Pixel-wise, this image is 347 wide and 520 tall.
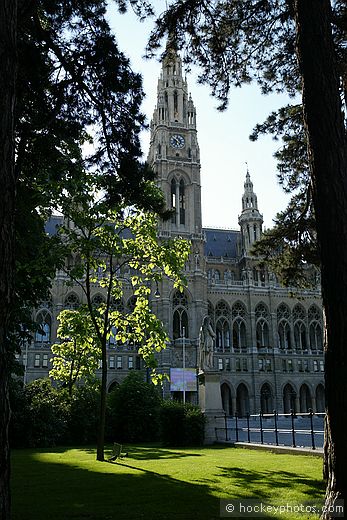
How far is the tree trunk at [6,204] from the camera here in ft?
14.6

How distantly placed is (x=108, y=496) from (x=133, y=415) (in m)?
15.6

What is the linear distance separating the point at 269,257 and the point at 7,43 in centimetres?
885

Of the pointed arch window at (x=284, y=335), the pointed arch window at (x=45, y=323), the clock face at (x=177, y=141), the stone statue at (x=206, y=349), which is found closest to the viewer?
the stone statue at (x=206, y=349)

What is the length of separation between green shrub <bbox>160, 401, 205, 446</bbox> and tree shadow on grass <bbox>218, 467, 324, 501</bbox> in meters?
8.21

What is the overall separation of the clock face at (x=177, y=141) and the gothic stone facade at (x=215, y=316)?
129 mm

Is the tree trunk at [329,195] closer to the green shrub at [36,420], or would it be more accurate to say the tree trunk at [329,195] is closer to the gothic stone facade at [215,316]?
the green shrub at [36,420]

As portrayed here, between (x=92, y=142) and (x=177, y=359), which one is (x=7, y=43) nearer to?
(x=92, y=142)

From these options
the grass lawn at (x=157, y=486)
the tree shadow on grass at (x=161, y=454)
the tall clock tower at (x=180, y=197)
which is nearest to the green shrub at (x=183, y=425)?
the tree shadow on grass at (x=161, y=454)

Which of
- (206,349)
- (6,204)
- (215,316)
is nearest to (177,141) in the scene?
(215,316)

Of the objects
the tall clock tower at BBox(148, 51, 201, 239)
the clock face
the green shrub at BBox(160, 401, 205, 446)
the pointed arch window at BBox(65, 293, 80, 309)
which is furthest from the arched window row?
the green shrub at BBox(160, 401, 205, 446)

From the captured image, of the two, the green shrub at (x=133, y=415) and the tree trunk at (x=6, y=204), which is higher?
the tree trunk at (x=6, y=204)

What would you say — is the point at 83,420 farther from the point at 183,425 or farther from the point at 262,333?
the point at 262,333

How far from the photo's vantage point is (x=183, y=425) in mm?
18656

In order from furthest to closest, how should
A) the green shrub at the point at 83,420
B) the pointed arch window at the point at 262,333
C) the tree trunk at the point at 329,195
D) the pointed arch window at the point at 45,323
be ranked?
the pointed arch window at the point at 262,333, the pointed arch window at the point at 45,323, the green shrub at the point at 83,420, the tree trunk at the point at 329,195
